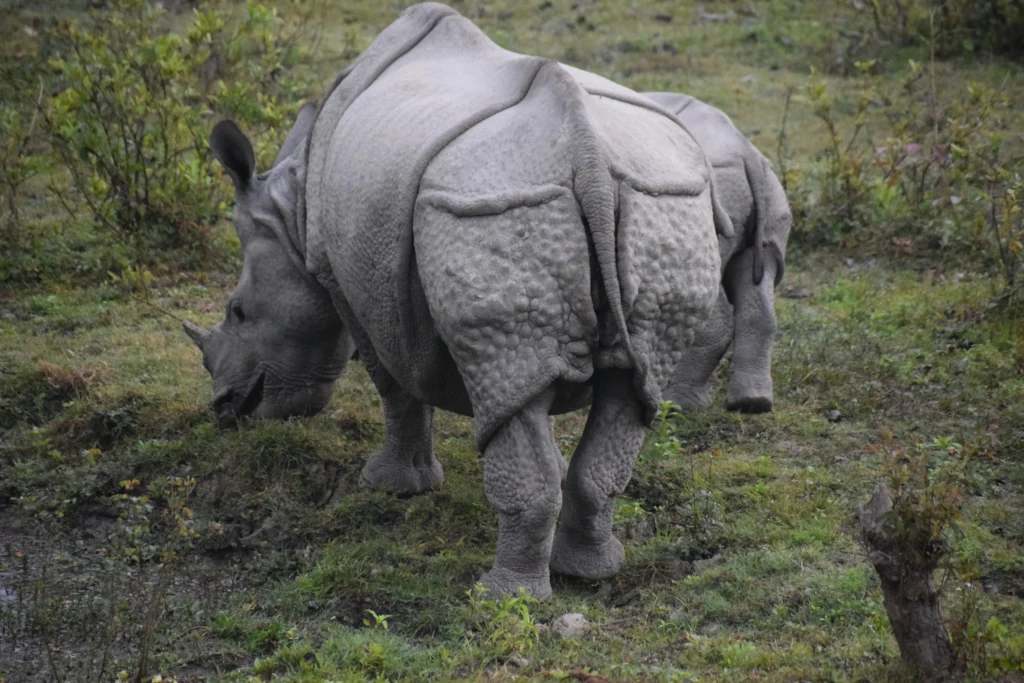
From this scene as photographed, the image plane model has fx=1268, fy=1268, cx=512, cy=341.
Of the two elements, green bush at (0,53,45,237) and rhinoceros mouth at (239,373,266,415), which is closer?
rhinoceros mouth at (239,373,266,415)

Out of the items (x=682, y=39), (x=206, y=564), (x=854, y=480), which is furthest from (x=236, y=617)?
(x=682, y=39)

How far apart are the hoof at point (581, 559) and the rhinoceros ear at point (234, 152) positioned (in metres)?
Result: 2.42

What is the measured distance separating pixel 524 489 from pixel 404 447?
1.76m

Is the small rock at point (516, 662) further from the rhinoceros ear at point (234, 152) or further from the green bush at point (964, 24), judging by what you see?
the green bush at point (964, 24)

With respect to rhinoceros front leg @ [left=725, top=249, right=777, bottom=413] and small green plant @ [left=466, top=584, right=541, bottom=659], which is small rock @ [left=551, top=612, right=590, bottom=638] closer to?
small green plant @ [left=466, top=584, right=541, bottom=659]

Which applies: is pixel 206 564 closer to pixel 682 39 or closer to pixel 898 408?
pixel 898 408

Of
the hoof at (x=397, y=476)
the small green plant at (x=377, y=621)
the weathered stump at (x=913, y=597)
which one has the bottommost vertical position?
the hoof at (x=397, y=476)

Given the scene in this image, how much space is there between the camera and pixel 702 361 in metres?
7.18

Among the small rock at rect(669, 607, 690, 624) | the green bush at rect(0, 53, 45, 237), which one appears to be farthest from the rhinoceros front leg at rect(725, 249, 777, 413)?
the green bush at rect(0, 53, 45, 237)

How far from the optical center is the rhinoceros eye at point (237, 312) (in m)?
6.31

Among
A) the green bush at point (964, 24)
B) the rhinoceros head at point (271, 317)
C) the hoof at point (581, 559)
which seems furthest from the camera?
the green bush at point (964, 24)

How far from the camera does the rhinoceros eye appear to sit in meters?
6.31

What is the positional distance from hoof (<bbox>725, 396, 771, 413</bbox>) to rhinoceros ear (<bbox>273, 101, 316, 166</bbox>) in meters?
2.71

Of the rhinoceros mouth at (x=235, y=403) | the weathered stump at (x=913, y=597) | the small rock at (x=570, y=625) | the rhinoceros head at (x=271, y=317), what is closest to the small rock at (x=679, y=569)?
the small rock at (x=570, y=625)
